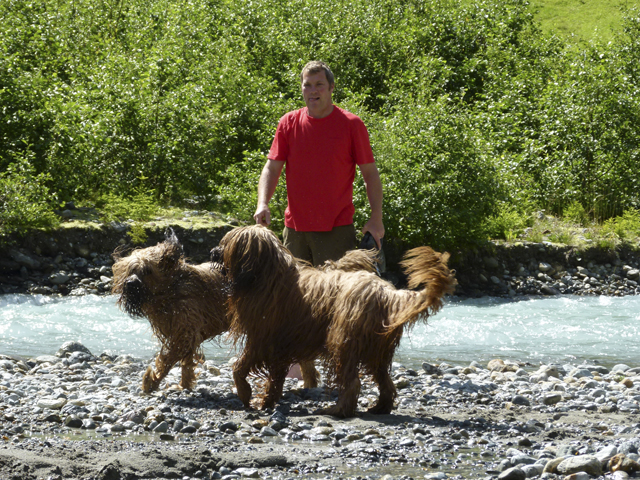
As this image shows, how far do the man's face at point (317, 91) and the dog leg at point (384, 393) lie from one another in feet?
7.50

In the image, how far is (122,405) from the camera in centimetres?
570

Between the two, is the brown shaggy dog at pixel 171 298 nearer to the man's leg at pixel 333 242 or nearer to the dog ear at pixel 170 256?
the dog ear at pixel 170 256

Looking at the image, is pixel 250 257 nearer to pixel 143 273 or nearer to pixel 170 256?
pixel 170 256

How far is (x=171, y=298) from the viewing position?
6.06m

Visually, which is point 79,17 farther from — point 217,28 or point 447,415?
point 447,415

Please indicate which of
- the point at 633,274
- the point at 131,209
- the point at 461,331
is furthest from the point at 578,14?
the point at 461,331

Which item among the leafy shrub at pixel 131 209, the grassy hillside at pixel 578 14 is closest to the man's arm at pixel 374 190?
the leafy shrub at pixel 131 209

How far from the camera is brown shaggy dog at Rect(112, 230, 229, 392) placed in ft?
19.4

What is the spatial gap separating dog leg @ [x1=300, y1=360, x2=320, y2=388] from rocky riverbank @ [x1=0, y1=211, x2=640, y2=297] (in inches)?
258

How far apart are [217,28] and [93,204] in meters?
8.60

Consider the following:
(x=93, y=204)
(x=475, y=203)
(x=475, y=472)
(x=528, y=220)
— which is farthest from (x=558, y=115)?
(x=475, y=472)

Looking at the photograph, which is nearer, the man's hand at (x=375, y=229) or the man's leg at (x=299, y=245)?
the man's hand at (x=375, y=229)

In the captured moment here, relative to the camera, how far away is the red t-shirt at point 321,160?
20.4 ft

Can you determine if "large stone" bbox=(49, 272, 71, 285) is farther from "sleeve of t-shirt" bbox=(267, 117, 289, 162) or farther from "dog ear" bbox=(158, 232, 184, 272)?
"sleeve of t-shirt" bbox=(267, 117, 289, 162)
